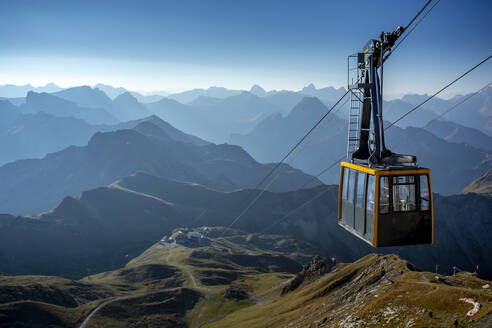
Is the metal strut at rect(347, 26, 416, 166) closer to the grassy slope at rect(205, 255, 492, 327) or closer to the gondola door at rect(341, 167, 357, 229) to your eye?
the gondola door at rect(341, 167, 357, 229)

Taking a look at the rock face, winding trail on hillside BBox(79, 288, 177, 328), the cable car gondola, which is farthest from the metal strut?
winding trail on hillside BBox(79, 288, 177, 328)

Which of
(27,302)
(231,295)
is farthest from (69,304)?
(231,295)

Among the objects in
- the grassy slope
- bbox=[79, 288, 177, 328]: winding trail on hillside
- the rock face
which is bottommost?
bbox=[79, 288, 177, 328]: winding trail on hillside

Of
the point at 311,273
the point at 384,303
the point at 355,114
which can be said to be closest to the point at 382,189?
the point at 355,114

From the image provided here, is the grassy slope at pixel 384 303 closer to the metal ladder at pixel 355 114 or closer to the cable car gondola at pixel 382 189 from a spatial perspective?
the cable car gondola at pixel 382 189

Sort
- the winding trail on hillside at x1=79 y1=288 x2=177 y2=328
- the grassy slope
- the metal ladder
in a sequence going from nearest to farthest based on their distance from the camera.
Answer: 1. the grassy slope
2. the metal ladder
3. the winding trail on hillside at x1=79 y1=288 x2=177 y2=328

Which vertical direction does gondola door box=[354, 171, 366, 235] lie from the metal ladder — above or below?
below

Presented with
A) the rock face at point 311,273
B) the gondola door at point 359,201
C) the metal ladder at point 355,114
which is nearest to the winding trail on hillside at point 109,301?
the rock face at point 311,273

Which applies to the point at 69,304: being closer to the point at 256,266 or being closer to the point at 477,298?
the point at 256,266
